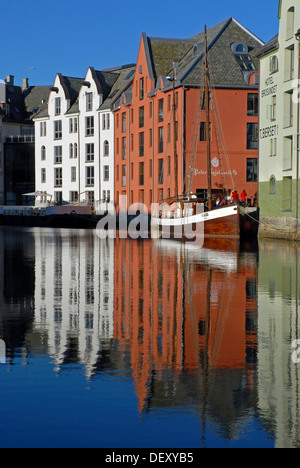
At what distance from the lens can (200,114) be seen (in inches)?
2317

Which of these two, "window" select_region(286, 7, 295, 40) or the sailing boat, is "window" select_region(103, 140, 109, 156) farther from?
"window" select_region(286, 7, 295, 40)

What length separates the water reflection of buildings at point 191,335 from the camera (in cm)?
709

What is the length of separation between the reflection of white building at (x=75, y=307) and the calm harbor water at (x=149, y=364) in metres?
0.03

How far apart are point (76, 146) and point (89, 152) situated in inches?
118

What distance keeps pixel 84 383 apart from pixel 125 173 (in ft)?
224

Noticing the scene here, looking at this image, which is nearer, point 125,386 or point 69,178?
point 125,386

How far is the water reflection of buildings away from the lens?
7090 mm

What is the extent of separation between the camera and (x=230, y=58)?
201 feet

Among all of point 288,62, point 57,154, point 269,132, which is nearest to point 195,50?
point 269,132

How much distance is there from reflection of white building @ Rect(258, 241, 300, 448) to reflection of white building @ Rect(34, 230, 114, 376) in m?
2.08

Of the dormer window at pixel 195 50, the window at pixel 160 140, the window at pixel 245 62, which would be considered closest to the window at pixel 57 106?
the window at pixel 160 140

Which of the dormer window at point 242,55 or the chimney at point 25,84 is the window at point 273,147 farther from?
the chimney at point 25,84
